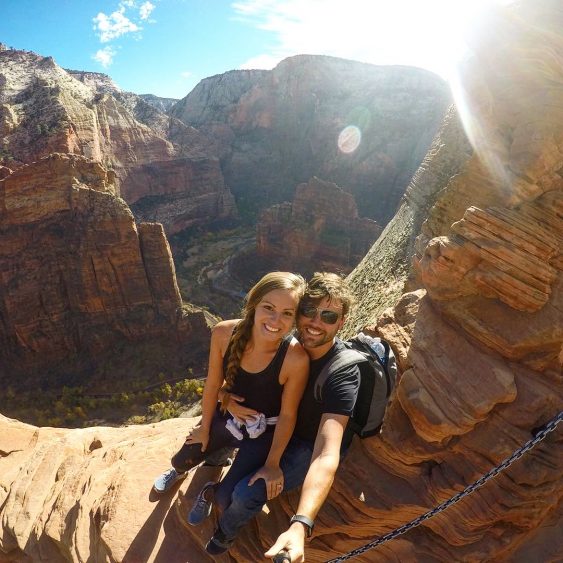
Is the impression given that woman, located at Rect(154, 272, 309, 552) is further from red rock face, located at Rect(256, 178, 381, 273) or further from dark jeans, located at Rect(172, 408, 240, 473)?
red rock face, located at Rect(256, 178, 381, 273)

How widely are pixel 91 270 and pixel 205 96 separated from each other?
78577 mm

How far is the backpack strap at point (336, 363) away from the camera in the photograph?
3.12 m

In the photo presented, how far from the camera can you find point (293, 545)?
233cm

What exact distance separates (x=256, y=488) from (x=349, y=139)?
210ft

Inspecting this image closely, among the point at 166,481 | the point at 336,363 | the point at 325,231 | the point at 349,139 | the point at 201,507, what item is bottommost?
the point at 325,231

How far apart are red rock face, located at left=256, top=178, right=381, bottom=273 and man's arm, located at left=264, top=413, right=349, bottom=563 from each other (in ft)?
102

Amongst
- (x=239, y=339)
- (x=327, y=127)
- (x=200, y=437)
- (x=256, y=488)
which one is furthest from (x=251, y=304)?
(x=327, y=127)

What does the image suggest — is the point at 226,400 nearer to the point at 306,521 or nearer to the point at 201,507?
the point at 201,507

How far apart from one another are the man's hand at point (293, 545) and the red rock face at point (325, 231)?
3179 centimetres

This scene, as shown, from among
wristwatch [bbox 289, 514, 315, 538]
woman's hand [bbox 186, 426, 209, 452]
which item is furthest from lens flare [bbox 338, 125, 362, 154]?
wristwatch [bbox 289, 514, 315, 538]

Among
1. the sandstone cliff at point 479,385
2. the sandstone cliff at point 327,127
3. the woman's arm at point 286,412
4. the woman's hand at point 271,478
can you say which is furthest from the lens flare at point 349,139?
the woman's hand at point 271,478

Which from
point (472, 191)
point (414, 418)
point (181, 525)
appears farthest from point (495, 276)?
point (181, 525)

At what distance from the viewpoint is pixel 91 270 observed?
2252 cm

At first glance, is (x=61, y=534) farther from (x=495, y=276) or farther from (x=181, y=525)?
(x=495, y=276)
